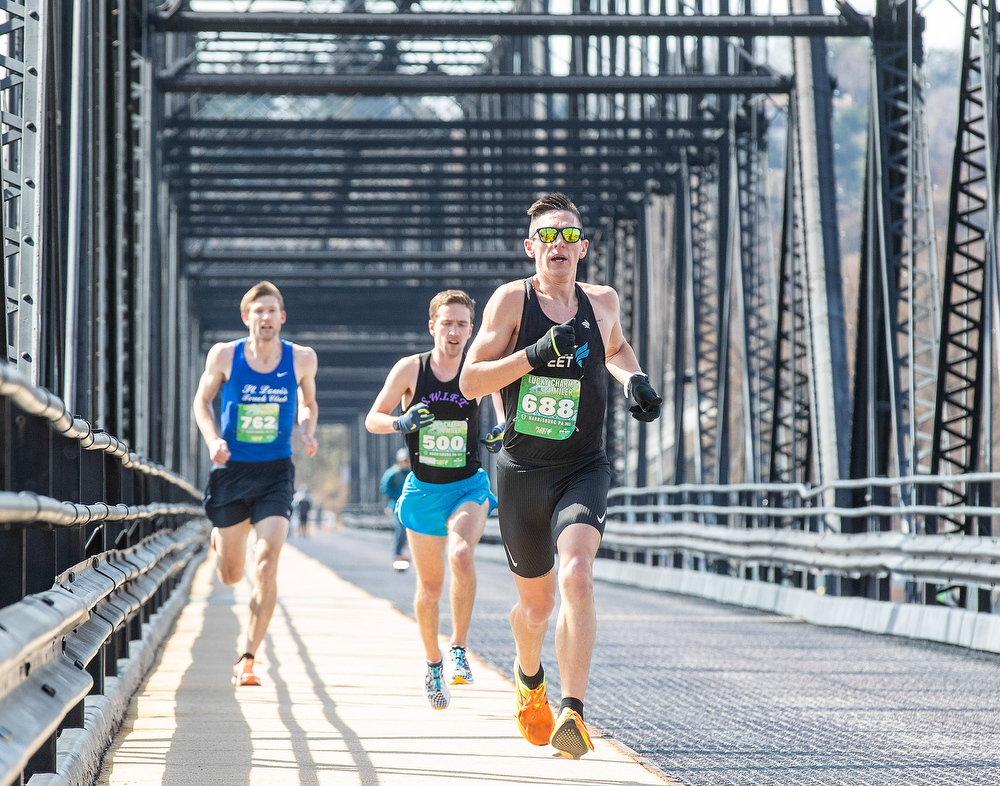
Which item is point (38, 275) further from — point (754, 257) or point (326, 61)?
point (326, 61)

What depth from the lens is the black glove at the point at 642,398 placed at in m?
5.35

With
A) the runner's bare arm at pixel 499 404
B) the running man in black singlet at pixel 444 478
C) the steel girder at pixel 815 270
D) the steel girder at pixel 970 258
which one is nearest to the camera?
the runner's bare arm at pixel 499 404

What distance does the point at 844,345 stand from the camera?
54.1ft

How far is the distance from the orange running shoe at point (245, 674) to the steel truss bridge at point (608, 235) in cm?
97

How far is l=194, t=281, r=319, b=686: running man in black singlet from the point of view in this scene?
8.27 meters

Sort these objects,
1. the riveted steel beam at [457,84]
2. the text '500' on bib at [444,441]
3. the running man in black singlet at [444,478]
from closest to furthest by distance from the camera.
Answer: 1. the running man in black singlet at [444,478]
2. the text '500' on bib at [444,441]
3. the riveted steel beam at [457,84]

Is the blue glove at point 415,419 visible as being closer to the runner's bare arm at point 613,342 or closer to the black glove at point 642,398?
the runner's bare arm at point 613,342

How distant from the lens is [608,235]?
103ft

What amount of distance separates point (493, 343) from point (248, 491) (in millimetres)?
3040

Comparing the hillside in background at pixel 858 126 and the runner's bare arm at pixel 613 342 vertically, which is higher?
the hillside in background at pixel 858 126

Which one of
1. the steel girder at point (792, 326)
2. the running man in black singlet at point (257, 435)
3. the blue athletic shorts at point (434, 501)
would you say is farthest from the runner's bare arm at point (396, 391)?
the steel girder at point (792, 326)

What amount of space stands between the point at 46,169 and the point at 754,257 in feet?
50.0

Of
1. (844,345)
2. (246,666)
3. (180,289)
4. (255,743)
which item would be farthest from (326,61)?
(255,743)

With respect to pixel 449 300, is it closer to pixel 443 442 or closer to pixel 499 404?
pixel 443 442
